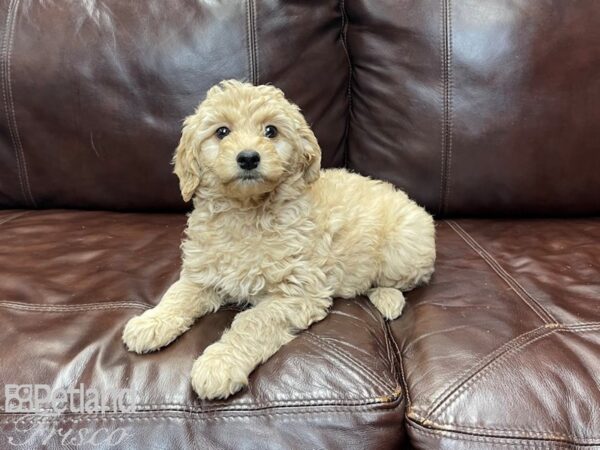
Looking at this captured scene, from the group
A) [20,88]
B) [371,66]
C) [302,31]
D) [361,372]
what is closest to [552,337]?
[361,372]

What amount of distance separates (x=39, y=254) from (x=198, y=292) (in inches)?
21.3

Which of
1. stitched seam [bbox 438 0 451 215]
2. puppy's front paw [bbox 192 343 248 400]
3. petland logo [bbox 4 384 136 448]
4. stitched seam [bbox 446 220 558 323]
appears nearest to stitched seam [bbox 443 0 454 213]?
stitched seam [bbox 438 0 451 215]

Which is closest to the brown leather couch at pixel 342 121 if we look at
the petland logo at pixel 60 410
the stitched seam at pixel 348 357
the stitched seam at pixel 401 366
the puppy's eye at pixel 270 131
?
the stitched seam at pixel 401 366

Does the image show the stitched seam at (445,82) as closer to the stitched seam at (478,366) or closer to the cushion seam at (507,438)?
the stitched seam at (478,366)

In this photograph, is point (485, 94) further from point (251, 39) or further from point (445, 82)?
point (251, 39)

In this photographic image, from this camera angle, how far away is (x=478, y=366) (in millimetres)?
1170

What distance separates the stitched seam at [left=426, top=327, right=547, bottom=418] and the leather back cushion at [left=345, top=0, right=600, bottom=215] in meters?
0.77

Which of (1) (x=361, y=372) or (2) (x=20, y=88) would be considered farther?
(2) (x=20, y=88)

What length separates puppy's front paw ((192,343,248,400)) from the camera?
42.4 inches

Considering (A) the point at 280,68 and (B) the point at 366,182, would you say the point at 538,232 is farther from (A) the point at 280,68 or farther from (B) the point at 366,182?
(A) the point at 280,68

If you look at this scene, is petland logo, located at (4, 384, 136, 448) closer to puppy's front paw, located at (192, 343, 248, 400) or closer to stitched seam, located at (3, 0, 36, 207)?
puppy's front paw, located at (192, 343, 248, 400)

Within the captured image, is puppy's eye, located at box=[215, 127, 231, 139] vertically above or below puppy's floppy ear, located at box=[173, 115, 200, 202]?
above

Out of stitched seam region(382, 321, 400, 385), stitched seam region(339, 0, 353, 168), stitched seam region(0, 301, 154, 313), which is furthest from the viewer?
stitched seam region(339, 0, 353, 168)

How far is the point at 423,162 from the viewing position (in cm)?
191
